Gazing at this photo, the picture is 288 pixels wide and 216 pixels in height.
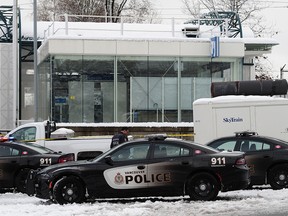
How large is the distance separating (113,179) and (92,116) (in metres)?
18.0

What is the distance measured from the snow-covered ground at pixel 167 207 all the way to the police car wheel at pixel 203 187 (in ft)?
0.75

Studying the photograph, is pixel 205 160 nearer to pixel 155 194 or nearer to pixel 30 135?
pixel 155 194

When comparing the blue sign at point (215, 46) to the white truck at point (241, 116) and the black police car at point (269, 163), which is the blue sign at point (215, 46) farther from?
the black police car at point (269, 163)

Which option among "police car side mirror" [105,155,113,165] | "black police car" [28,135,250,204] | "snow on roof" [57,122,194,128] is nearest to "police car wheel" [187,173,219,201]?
"black police car" [28,135,250,204]

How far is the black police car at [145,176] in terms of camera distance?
1371cm

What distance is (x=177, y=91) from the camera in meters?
32.7

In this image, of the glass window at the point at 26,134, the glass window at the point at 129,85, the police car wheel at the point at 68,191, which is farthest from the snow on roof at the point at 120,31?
the police car wheel at the point at 68,191

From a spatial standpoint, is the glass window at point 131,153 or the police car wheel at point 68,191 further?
the glass window at point 131,153

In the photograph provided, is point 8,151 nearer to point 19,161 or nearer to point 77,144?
point 19,161

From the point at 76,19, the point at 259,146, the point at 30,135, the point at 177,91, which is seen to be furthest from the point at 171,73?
the point at 76,19

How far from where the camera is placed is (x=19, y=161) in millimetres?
16172

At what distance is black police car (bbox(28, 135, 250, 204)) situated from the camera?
13.7 meters

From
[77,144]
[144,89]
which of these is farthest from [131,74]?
[77,144]

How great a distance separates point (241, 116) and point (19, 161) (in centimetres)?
836
